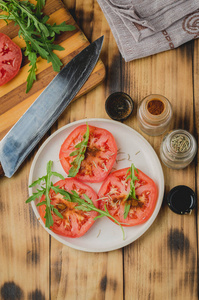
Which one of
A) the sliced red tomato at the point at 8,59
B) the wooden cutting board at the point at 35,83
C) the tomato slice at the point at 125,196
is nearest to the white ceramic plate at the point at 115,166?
the tomato slice at the point at 125,196

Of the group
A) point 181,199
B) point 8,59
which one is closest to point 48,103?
point 8,59

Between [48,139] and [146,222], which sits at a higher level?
[48,139]

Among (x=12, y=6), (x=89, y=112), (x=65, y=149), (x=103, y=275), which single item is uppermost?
(x=12, y=6)

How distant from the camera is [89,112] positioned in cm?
122

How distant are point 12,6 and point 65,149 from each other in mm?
556

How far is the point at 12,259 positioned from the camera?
1211 millimetres

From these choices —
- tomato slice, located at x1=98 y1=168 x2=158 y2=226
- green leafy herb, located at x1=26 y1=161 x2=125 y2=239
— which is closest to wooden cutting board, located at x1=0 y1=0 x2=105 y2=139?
green leafy herb, located at x1=26 y1=161 x2=125 y2=239

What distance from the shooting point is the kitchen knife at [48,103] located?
1149 millimetres

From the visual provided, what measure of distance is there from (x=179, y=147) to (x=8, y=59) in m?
0.70

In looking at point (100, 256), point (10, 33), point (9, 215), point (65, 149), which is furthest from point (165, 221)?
point (10, 33)

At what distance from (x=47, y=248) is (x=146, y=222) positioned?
400mm

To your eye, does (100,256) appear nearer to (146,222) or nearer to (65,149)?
(146,222)

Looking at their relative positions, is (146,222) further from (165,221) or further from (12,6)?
(12,6)

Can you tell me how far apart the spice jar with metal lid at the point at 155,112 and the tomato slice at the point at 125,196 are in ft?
0.59
